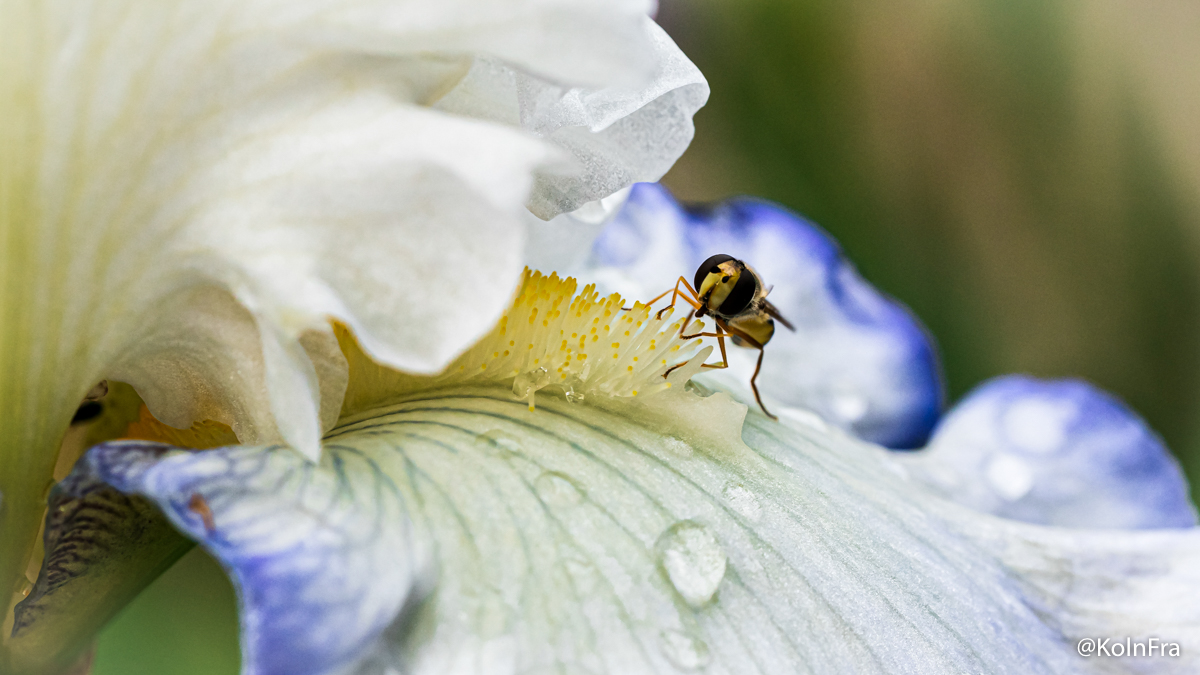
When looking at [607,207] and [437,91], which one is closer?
[437,91]

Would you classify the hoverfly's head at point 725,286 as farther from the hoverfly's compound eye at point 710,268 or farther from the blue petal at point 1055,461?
the blue petal at point 1055,461

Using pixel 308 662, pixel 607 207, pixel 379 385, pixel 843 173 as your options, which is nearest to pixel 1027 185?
pixel 843 173

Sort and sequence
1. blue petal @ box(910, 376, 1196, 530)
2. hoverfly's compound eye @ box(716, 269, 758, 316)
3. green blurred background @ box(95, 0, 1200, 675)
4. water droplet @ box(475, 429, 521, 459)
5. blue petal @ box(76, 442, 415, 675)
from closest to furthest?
blue petal @ box(76, 442, 415, 675) < water droplet @ box(475, 429, 521, 459) < hoverfly's compound eye @ box(716, 269, 758, 316) < blue petal @ box(910, 376, 1196, 530) < green blurred background @ box(95, 0, 1200, 675)

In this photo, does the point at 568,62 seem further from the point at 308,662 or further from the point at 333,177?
the point at 308,662

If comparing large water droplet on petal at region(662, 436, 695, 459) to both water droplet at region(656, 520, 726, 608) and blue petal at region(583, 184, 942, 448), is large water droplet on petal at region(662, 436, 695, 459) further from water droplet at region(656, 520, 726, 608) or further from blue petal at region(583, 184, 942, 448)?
blue petal at region(583, 184, 942, 448)

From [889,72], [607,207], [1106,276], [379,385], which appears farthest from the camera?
[889,72]

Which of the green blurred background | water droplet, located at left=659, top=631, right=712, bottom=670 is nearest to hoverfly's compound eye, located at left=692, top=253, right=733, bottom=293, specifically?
water droplet, located at left=659, top=631, right=712, bottom=670

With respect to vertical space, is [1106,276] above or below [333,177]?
above

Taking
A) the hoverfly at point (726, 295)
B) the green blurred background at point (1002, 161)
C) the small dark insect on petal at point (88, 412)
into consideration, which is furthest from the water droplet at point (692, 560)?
the green blurred background at point (1002, 161)
